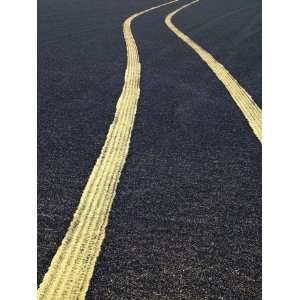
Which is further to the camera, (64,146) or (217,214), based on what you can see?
(64,146)

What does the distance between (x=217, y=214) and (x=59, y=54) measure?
5.35 meters

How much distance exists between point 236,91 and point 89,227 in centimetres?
354

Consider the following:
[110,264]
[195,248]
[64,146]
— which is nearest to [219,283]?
[195,248]

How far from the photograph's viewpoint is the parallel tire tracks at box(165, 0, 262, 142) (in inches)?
197

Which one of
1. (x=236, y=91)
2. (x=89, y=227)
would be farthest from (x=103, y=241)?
(x=236, y=91)

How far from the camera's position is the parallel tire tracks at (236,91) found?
5.02 m

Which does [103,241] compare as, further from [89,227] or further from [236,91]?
[236,91]

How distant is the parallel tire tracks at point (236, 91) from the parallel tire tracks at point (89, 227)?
3.65 ft

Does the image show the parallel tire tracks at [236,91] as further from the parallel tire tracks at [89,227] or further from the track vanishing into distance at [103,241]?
the parallel tire tracks at [89,227]

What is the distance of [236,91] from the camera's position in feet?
20.0

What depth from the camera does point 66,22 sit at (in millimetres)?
11891

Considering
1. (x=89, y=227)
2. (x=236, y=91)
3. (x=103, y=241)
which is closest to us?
(x=103, y=241)

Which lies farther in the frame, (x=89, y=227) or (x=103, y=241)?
(x=89, y=227)

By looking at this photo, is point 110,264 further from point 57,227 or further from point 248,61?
point 248,61
